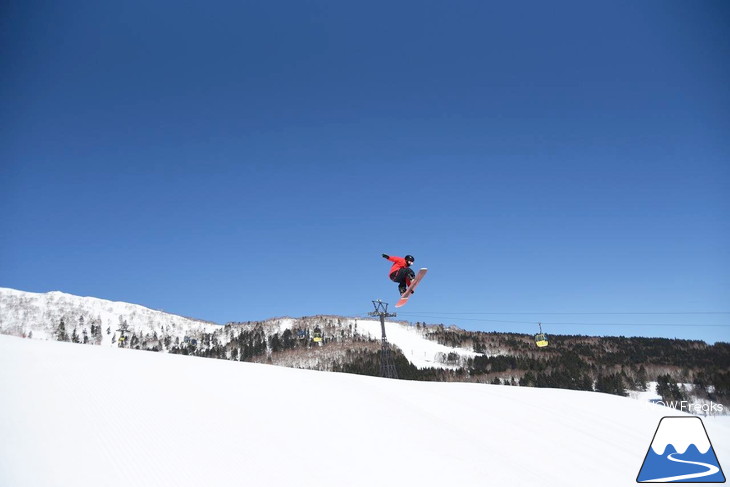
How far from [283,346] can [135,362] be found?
15332cm

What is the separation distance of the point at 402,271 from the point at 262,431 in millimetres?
9768

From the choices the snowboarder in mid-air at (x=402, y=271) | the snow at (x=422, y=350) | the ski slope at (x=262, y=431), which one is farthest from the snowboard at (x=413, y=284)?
the snow at (x=422, y=350)

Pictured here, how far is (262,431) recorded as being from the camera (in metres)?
10.2

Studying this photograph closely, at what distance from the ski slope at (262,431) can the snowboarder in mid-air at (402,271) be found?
456 centimetres

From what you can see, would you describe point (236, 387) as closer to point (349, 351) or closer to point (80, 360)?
point (80, 360)

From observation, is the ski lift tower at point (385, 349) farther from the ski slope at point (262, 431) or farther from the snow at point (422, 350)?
the snow at point (422, 350)

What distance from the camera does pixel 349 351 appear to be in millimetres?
151125

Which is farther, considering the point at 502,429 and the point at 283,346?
the point at 283,346

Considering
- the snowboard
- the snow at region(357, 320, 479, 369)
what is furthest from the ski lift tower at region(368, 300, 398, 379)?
the snow at region(357, 320, 479, 369)

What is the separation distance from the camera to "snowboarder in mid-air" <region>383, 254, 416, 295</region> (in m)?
18.3

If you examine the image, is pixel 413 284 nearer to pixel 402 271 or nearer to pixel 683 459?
pixel 402 271

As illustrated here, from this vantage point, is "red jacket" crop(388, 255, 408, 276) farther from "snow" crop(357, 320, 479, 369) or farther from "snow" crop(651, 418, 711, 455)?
"snow" crop(357, 320, 479, 369)

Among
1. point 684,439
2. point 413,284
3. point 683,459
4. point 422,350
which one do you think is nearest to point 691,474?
point 683,459

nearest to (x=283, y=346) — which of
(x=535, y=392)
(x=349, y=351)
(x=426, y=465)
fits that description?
(x=349, y=351)
